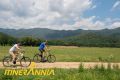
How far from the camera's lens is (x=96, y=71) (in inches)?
695

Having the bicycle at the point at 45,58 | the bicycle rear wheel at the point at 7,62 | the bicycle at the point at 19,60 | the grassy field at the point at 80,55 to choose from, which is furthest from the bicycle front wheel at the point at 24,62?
the grassy field at the point at 80,55

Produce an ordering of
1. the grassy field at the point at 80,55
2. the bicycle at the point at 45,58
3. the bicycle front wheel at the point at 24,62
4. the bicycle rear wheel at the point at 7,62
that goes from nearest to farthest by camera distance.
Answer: the bicycle rear wheel at the point at 7,62
the bicycle front wheel at the point at 24,62
the bicycle at the point at 45,58
the grassy field at the point at 80,55

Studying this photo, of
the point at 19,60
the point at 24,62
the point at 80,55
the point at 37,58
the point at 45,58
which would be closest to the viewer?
the point at 19,60

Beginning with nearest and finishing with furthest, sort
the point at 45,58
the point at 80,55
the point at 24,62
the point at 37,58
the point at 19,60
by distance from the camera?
the point at 19,60 → the point at 24,62 → the point at 37,58 → the point at 45,58 → the point at 80,55

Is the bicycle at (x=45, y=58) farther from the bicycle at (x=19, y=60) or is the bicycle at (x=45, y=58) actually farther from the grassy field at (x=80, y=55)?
the bicycle at (x=19, y=60)

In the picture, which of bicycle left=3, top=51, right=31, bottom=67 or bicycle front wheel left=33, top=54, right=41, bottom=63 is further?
bicycle front wheel left=33, top=54, right=41, bottom=63

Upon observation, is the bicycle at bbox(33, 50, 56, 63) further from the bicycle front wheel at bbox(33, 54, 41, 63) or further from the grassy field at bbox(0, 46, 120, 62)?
the grassy field at bbox(0, 46, 120, 62)

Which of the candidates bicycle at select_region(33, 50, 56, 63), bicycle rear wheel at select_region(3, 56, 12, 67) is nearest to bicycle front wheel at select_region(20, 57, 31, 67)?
bicycle rear wheel at select_region(3, 56, 12, 67)

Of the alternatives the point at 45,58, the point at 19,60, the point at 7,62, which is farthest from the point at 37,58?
the point at 7,62

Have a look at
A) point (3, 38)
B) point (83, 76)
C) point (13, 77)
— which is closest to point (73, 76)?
point (83, 76)

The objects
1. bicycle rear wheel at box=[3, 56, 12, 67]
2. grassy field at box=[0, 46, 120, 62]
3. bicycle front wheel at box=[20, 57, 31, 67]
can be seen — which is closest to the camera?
bicycle rear wheel at box=[3, 56, 12, 67]

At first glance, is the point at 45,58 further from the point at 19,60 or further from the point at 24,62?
the point at 19,60

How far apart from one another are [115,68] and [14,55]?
715cm

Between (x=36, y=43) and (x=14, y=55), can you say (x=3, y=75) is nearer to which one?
(x=14, y=55)
